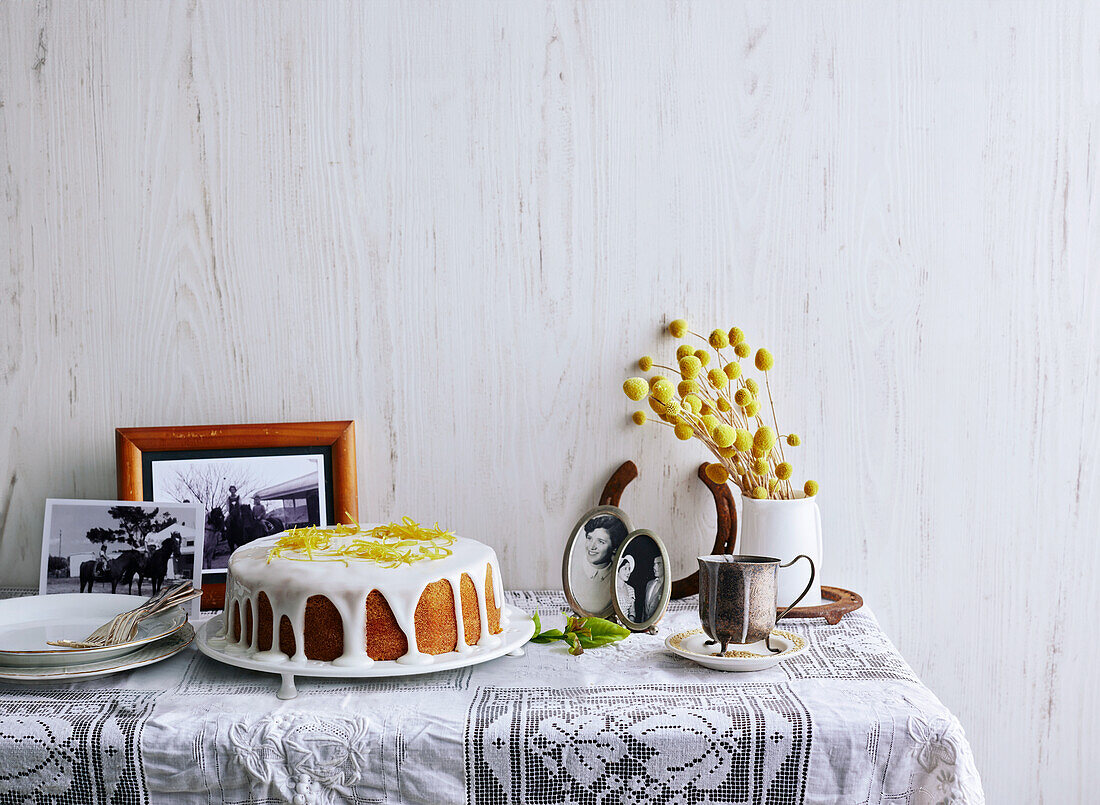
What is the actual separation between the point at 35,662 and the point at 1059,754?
1.30 meters

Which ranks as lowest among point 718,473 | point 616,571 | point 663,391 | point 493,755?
point 493,755

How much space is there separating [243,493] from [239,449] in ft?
0.19

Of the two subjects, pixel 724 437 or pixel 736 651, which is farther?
pixel 724 437

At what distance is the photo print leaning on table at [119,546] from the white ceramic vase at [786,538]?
2.26 ft

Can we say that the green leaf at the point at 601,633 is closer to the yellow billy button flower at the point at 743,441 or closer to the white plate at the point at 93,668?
the yellow billy button flower at the point at 743,441

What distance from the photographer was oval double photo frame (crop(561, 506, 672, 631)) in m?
1.03

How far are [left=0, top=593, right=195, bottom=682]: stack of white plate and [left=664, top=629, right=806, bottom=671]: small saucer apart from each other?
0.53 meters

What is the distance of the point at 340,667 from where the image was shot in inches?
33.7

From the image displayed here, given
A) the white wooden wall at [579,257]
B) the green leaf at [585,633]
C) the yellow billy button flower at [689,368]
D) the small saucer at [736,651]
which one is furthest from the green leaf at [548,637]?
the yellow billy button flower at [689,368]

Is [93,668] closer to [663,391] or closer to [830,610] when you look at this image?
[663,391]

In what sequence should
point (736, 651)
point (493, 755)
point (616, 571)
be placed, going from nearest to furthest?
point (493, 755)
point (736, 651)
point (616, 571)

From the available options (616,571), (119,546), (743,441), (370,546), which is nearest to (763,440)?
(743,441)

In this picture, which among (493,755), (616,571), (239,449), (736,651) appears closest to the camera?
(493,755)

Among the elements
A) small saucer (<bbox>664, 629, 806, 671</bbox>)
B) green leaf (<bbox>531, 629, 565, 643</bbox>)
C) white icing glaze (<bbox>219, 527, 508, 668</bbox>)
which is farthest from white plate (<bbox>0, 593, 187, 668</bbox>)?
small saucer (<bbox>664, 629, 806, 671</bbox>)
